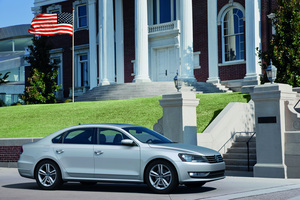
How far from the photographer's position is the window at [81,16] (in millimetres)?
38938

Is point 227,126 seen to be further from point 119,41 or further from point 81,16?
point 81,16

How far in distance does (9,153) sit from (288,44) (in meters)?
12.4

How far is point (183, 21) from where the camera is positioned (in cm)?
2917

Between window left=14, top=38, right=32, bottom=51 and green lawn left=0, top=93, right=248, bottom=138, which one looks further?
window left=14, top=38, right=32, bottom=51

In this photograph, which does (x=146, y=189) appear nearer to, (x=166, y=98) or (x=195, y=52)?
(x=166, y=98)

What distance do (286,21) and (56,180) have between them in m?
13.9

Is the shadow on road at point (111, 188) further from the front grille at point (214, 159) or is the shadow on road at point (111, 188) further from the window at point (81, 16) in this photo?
the window at point (81, 16)

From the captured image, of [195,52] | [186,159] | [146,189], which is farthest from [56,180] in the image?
[195,52]

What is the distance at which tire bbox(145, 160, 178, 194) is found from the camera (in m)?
10.0

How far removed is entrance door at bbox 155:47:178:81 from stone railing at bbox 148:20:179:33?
135 cm

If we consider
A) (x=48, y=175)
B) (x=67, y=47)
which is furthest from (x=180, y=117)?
(x=67, y=47)

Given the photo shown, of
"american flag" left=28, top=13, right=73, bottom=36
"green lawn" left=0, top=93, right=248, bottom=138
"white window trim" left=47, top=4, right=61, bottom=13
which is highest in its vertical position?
"white window trim" left=47, top=4, right=61, bottom=13

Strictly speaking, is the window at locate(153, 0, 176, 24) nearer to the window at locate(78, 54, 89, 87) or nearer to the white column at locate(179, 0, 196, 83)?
the white column at locate(179, 0, 196, 83)

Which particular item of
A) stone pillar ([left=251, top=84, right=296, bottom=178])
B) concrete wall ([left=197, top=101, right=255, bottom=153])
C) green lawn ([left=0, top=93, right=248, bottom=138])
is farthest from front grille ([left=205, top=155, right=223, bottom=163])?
green lawn ([left=0, top=93, right=248, bottom=138])
